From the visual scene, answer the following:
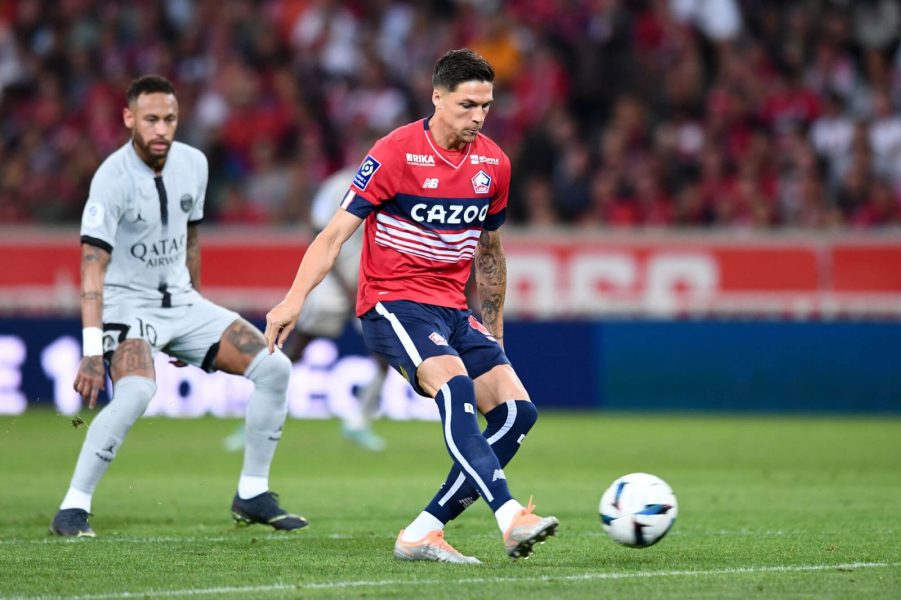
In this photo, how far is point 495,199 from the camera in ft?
24.3

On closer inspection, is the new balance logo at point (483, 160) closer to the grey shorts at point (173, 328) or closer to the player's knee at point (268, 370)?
the player's knee at point (268, 370)

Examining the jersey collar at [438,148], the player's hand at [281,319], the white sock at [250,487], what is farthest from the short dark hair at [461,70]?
the white sock at [250,487]

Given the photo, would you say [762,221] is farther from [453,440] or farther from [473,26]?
[453,440]

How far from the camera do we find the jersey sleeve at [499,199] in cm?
736

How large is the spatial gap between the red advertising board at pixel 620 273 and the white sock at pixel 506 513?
1076 cm

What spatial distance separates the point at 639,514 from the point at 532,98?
45.3ft

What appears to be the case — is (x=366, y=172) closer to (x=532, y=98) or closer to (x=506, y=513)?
(x=506, y=513)

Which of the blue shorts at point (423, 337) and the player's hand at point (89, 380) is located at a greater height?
the blue shorts at point (423, 337)

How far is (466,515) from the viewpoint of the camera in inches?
370

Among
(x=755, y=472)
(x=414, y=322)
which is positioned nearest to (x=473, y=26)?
(x=755, y=472)

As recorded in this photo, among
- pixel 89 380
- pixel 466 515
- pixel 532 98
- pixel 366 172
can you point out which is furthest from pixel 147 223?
pixel 532 98

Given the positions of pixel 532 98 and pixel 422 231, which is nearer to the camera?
pixel 422 231

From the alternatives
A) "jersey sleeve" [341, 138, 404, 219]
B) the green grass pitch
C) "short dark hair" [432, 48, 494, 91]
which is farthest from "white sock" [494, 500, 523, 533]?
"short dark hair" [432, 48, 494, 91]

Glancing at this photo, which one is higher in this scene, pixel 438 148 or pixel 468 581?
pixel 438 148
